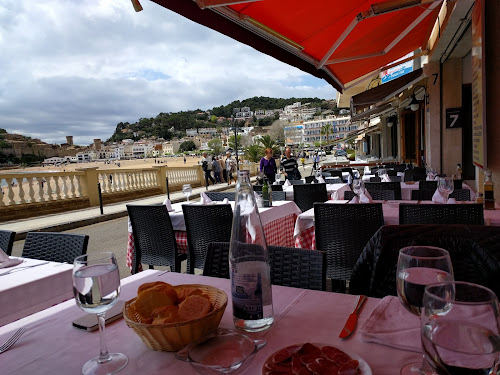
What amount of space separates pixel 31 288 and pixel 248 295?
1.21m

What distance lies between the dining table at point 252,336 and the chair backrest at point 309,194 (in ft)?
11.9

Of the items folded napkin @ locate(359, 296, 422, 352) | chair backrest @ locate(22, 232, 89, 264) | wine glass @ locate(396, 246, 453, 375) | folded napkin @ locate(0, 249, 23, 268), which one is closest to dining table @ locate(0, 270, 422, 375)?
folded napkin @ locate(359, 296, 422, 352)

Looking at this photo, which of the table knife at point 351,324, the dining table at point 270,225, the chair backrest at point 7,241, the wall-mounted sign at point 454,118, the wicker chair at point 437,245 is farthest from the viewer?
the wall-mounted sign at point 454,118

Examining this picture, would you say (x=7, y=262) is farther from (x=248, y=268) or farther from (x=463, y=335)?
(x=463, y=335)

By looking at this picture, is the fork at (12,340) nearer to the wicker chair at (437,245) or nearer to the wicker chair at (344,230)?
the wicker chair at (437,245)

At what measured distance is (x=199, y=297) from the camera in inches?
35.1

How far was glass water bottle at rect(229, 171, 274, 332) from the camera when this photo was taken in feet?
2.97

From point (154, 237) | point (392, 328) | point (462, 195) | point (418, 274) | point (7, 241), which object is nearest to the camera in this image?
point (418, 274)

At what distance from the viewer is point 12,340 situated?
985 millimetres

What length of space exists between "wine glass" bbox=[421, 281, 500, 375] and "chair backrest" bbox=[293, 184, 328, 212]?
424 centimetres

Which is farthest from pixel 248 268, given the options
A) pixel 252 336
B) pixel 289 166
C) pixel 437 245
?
pixel 289 166

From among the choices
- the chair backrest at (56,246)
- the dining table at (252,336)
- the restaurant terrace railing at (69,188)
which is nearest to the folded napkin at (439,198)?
the dining table at (252,336)

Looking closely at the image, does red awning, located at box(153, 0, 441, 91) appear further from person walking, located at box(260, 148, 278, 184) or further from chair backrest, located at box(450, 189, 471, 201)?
person walking, located at box(260, 148, 278, 184)

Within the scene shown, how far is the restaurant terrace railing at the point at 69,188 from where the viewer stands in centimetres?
801
